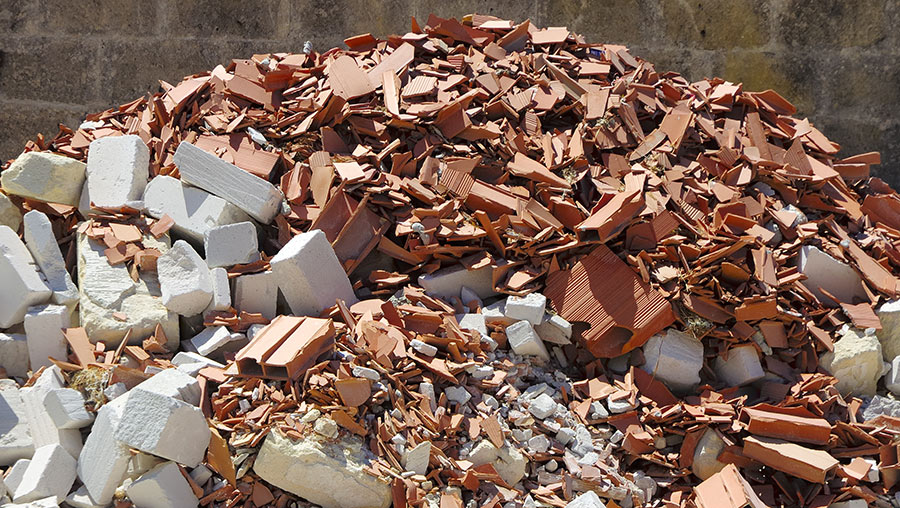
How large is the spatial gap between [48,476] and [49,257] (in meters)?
1.14

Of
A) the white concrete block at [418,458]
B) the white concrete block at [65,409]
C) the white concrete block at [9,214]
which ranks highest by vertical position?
the white concrete block at [9,214]

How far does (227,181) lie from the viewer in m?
3.95

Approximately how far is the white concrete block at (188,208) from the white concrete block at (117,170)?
9 cm

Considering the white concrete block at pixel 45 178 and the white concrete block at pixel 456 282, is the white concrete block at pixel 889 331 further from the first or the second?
the white concrete block at pixel 45 178

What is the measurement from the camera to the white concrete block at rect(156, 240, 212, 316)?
3.59 meters

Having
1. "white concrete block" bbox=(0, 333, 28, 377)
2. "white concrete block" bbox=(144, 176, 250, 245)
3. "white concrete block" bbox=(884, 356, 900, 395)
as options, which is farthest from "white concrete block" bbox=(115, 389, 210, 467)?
"white concrete block" bbox=(884, 356, 900, 395)

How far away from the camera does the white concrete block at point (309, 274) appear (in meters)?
3.67

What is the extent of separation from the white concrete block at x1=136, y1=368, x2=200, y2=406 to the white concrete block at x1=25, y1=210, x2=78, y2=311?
2.34 feet

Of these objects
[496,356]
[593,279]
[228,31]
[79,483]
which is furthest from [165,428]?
[228,31]

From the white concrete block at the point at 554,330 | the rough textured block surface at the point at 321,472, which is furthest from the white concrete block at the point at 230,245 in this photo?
the white concrete block at the point at 554,330

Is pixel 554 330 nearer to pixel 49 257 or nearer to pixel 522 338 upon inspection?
pixel 522 338

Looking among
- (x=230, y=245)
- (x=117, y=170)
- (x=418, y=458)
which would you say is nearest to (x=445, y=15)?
(x=117, y=170)

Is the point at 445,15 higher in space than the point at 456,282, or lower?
higher

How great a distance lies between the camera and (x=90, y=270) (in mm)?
3715
